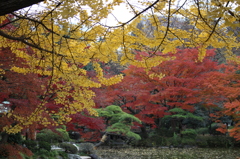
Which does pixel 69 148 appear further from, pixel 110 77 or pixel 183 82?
pixel 183 82

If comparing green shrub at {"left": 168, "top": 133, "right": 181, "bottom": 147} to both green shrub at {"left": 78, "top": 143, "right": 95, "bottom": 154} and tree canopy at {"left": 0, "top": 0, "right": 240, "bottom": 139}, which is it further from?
tree canopy at {"left": 0, "top": 0, "right": 240, "bottom": 139}

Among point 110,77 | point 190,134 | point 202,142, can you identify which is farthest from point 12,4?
point 190,134

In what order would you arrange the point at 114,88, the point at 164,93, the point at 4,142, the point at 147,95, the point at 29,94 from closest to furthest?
the point at 29,94
the point at 4,142
the point at 164,93
the point at 147,95
the point at 114,88

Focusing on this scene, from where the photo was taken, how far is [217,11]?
121 cm

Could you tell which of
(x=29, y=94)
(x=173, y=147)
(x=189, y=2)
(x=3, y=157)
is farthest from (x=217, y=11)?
(x=173, y=147)

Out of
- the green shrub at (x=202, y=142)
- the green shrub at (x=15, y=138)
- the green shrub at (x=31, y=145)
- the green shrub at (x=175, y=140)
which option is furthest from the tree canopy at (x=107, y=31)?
the green shrub at (x=202, y=142)

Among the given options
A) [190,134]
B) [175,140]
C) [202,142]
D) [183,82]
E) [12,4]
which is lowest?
[202,142]

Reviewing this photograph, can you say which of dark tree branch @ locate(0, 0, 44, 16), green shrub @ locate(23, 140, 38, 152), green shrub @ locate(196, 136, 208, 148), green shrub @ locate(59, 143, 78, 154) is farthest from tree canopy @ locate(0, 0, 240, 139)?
green shrub @ locate(196, 136, 208, 148)

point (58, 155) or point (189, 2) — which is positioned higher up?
point (189, 2)

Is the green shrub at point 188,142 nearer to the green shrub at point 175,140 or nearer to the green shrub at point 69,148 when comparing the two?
the green shrub at point 175,140

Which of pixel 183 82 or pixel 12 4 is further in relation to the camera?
pixel 183 82

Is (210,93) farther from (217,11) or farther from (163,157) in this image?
(217,11)

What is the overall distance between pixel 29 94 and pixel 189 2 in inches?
149

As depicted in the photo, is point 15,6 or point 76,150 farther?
point 76,150
